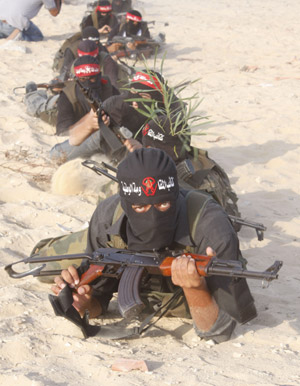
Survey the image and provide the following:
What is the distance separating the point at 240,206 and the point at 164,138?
1.55m

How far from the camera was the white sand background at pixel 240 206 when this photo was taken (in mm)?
3102

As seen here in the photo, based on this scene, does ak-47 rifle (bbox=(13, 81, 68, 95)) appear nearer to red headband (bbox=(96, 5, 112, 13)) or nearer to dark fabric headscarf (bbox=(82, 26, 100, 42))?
dark fabric headscarf (bbox=(82, 26, 100, 42))

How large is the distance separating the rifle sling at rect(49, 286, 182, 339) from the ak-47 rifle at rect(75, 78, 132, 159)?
281cm

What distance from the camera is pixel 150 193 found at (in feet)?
10.7

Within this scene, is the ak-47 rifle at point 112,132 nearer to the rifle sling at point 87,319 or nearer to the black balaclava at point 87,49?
the black balaclava at point 87,49

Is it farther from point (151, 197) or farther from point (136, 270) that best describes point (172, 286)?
point (151, 197)

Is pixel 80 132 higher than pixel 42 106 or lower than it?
higher

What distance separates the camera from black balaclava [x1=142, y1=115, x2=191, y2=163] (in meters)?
A: 4.93

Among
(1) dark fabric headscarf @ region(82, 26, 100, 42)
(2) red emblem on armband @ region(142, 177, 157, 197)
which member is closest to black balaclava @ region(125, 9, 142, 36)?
(1) dark fabric headscarf @ region(82, 26, 100, 42)

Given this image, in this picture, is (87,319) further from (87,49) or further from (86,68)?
(87,49)

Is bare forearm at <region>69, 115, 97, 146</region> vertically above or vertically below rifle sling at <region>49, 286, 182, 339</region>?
below

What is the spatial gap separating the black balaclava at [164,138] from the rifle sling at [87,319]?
160 centimetres

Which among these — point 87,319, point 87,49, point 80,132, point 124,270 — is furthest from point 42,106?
point 124,270

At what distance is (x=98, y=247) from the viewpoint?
3678 mm
